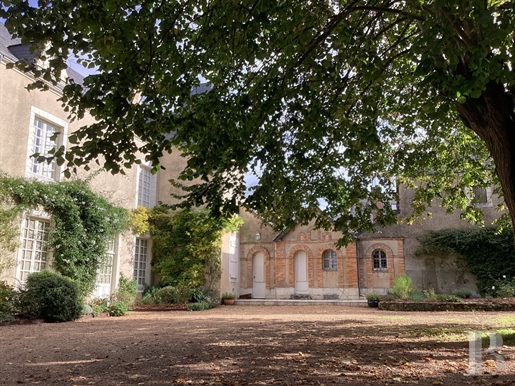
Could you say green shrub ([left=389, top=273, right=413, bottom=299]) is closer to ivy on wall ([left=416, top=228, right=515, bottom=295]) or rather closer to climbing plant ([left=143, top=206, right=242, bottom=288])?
ivy on wall ([left=416, top=228, right=515, bottom=295])

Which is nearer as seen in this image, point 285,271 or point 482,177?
point 482,177

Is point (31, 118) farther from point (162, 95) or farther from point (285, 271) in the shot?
point (285, 271)

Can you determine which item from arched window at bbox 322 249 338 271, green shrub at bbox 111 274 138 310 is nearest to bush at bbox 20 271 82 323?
green shrub at bbox 111 274 138 310

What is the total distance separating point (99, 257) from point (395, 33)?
418 inches

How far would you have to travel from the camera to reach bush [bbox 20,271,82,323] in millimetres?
10281

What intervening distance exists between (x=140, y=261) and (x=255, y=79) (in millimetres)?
12843

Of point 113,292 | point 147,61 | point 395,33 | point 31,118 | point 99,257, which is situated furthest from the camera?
point 113,292

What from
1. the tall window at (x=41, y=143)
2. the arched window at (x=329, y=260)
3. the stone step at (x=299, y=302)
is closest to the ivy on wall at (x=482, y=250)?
the arched window at (x=329, y=260)

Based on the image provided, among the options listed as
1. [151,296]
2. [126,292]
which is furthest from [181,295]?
[126,292]

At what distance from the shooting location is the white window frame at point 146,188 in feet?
59.5

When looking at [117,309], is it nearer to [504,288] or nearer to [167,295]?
[167,295]

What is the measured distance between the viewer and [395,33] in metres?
8.46

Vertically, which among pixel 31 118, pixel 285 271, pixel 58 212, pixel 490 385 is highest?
pixel 31 118

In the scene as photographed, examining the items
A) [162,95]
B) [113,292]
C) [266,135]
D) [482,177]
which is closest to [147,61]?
[162,95]
